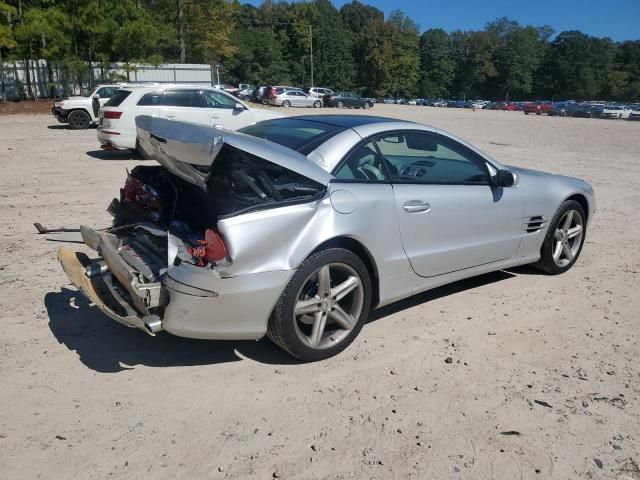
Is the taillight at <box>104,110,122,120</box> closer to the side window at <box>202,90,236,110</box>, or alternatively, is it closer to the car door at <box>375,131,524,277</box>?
the side window at <box>202,90,236,110</box>

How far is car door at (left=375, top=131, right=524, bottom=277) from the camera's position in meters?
3.91

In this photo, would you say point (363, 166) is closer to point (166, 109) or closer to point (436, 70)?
point (166, 109)

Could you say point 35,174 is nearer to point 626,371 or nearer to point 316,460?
point 316,460

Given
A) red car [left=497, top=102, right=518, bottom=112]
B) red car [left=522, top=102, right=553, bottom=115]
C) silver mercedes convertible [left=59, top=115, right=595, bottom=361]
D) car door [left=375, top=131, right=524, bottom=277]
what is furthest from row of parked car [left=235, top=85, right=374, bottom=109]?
silver mercedes convertible [left=59, top=115, right=595, bottom=361]

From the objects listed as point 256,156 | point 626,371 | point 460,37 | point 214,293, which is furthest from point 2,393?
point 460,37

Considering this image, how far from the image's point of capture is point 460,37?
456 feet

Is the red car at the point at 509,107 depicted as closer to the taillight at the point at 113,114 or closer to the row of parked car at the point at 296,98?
the row of parked car at the point at 296,98

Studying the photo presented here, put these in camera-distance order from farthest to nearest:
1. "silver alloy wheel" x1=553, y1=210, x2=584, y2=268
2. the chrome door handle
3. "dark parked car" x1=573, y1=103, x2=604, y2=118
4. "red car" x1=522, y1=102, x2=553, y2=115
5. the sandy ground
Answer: "red car" x1=522, y1=102, x2=553, y2=115, "dark parked car" x1=573, y1=103, x2=604, y2=118, "silver alloy wheel" x1=553, y1=210, x2=584, y2=268, the chrome door handle, the sandy ground

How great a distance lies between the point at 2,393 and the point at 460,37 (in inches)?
5949

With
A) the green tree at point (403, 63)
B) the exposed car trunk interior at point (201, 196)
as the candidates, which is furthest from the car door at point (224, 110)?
the green tree at point (403, 63)

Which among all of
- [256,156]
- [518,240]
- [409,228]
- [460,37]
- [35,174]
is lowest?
[35,174]

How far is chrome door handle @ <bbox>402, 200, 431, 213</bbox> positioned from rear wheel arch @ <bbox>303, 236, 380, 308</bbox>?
47 cm

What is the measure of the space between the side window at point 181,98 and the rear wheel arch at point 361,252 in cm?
1056

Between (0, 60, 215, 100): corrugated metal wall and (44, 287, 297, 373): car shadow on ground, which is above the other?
(0, 60, 215, 100): corrugated metal wall
